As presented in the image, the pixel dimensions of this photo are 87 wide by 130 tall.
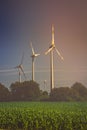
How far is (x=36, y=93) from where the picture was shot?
19328mm

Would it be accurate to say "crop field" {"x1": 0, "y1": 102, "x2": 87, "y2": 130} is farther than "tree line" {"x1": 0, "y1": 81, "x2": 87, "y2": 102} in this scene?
No

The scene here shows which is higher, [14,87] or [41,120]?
[14,87]

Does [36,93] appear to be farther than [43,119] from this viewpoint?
Yes

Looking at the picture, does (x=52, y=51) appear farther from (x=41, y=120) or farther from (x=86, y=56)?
(x=41, y=120)

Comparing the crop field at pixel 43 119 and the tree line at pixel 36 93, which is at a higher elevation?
the tree line at pixel 36 93

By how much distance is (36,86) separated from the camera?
18.5 meters

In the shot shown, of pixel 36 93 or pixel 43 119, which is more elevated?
pixel 36 93

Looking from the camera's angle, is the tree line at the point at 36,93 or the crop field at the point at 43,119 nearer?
the crop field at the point at 43,119

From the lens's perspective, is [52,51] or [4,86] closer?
[52,51]

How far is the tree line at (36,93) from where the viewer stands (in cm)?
1756

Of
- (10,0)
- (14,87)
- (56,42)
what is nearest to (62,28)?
(56,42)

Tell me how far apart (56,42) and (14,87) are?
3002mm

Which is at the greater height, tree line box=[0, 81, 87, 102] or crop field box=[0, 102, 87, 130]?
tree line box=[0, 81, 87, 102]

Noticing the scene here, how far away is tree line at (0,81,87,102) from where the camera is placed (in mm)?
17562
